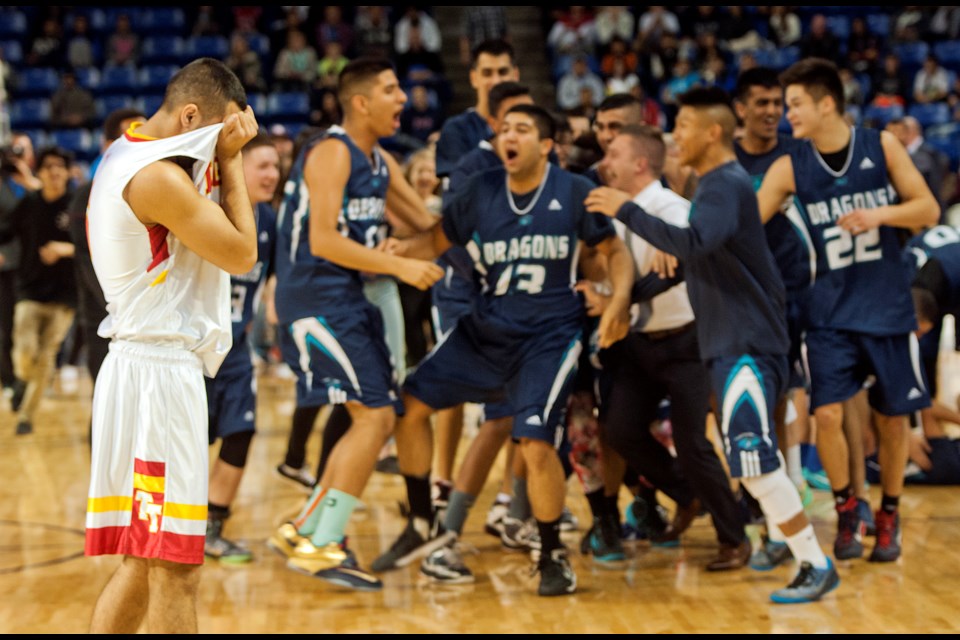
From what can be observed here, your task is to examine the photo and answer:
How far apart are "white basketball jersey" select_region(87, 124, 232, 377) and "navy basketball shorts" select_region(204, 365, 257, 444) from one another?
215 centimetres

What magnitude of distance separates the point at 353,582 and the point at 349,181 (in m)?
1.79

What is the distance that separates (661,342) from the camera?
5.86 meters

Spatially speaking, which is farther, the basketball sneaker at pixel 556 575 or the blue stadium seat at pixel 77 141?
the blue stadium seat at pixel 77 141

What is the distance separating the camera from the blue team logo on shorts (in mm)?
5121

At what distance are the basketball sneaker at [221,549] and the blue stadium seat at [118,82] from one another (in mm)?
13008

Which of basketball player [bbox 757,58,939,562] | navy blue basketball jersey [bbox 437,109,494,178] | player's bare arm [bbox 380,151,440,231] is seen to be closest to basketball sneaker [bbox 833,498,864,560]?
basketball player [bbox 757,58,939,562]

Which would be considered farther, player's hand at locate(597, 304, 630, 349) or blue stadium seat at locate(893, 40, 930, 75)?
blue stadium seat at locate(893, 40, 930, 75)

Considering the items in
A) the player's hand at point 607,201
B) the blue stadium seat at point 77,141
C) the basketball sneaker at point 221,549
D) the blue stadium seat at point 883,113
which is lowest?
the basketball sneaker at point 221,549

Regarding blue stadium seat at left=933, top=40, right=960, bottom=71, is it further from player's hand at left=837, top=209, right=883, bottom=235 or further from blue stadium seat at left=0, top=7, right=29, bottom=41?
player's hand at left=837, top=209, right=883, bottom=235

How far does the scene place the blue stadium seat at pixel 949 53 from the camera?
1805 centimetres

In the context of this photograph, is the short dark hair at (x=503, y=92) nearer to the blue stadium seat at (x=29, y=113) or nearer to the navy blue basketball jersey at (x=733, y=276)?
the navy blue basketball jersey at (x=733, y=276)

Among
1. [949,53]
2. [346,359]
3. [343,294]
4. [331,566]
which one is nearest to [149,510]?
[331,566]

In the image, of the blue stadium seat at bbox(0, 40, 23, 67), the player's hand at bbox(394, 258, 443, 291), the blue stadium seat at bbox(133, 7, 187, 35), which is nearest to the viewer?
the player's hand at bbox(394, 258, 443, 291)

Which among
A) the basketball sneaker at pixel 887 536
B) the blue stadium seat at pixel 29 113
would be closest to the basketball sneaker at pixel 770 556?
the basketball sneaker at pixel 887 536
